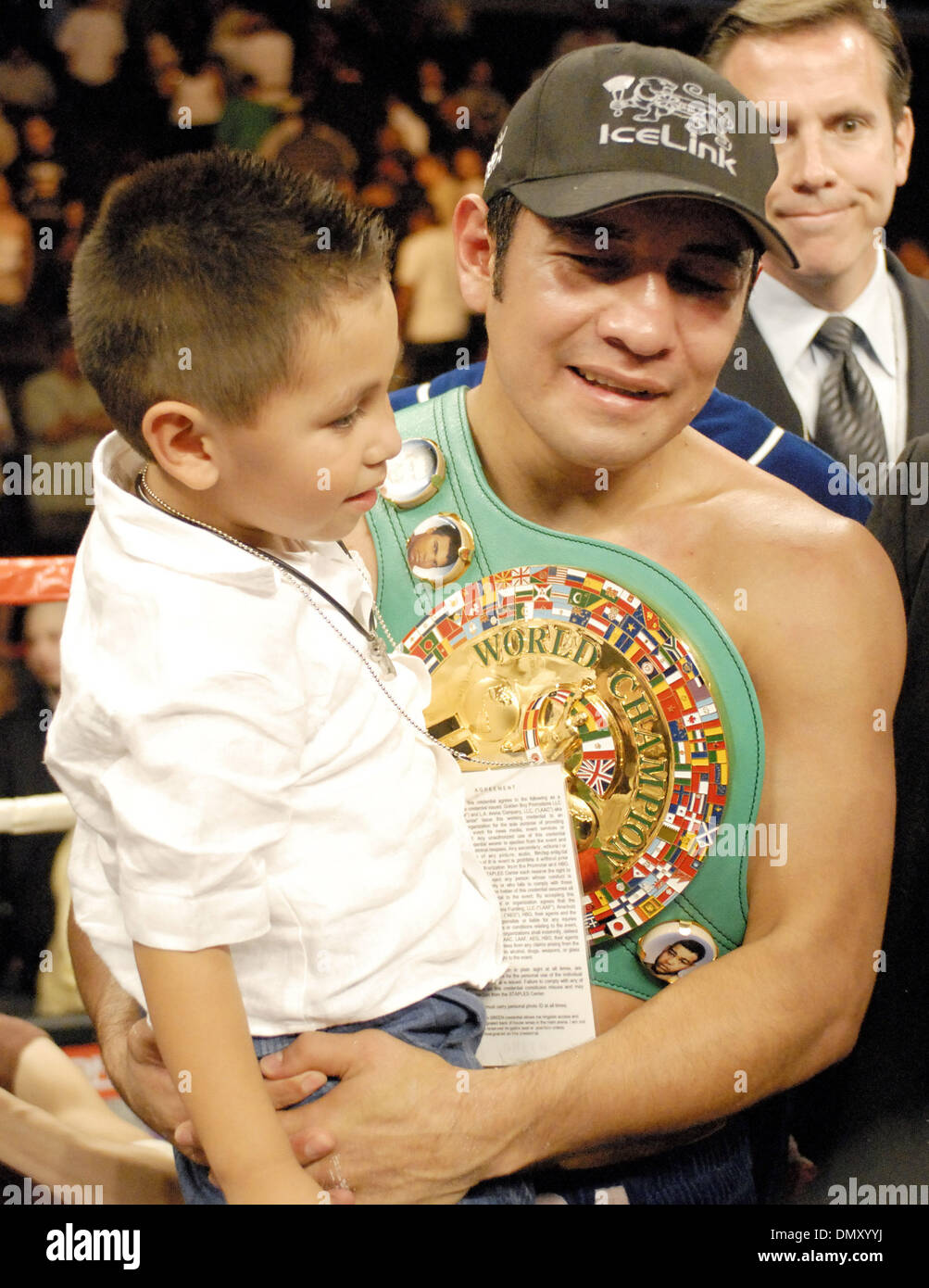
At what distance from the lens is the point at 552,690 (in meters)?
1.40

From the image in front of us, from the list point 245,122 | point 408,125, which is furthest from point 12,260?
point 408,125

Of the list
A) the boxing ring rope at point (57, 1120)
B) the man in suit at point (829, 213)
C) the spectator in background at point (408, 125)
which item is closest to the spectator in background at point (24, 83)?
the spectator in background at point (408, 125)

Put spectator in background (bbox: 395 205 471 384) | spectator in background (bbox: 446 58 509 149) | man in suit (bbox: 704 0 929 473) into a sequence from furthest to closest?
spectator in background (bbox: 395 205 471 384) < spectator in background (bbox: 446 58 509 149) < man in suit (bbox: 704 0 929 473)

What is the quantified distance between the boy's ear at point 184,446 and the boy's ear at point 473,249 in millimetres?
542

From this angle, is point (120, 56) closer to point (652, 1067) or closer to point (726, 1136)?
point (652, 1067)

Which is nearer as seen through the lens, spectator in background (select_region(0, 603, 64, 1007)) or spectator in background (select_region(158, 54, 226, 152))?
spectator in background (select_region(158, 54, 226, 152))

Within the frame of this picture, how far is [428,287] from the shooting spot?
174cm

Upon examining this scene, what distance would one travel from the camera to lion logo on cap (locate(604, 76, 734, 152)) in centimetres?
128

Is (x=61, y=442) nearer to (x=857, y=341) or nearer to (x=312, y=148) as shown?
(x=312, y=148)

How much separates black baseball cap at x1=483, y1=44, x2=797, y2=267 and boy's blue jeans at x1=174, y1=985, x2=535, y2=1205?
A: 82 centimetres

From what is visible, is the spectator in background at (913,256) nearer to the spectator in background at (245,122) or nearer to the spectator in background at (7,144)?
the spectator in background at (245,122)

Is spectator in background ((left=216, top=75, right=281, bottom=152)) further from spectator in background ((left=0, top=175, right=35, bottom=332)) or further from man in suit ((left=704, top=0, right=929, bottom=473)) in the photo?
man in suit ((left=704, top=0, right=929, bottom=473))

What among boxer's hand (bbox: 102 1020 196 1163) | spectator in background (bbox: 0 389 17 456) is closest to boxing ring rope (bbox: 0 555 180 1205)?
spectator in background (bbox: 0 389 17 456)
